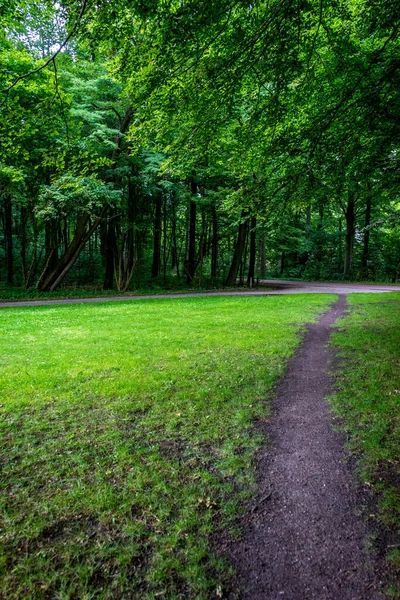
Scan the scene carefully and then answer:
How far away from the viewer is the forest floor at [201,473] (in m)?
2.20

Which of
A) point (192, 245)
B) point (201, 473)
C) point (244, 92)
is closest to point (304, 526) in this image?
point (201, 473)

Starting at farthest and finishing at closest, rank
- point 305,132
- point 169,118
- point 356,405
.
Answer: point 305,132
point 169,118
point 356,405

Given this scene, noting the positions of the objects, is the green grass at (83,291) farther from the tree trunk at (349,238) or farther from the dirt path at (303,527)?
the dirt path at (303,527)

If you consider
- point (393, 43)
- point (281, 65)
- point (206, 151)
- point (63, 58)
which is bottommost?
point (206, 151)

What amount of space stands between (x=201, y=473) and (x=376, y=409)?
2706 millimetres

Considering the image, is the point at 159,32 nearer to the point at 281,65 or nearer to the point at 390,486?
the point at 281,65

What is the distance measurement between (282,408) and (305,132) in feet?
17.0

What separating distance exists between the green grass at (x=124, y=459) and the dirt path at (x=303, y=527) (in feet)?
0.66

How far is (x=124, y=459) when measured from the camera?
340 cm

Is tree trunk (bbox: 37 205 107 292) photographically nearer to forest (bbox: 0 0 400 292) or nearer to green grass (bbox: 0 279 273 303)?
green grass (bbox: 0 279 273 303)

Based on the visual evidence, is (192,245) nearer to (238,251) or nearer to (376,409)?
(238,251)

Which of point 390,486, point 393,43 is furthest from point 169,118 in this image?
point 393,43

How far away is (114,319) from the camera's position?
10828mm

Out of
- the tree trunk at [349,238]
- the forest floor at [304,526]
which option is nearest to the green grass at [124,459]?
the forest floor at [304,526]
